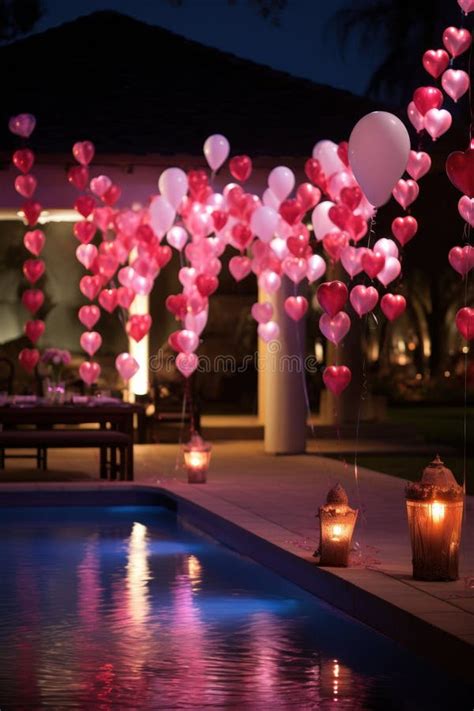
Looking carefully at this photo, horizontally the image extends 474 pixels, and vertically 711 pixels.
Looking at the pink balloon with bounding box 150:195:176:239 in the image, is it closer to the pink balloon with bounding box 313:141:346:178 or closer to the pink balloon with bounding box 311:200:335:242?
the pink balloon with bounding box 311:200:335:242

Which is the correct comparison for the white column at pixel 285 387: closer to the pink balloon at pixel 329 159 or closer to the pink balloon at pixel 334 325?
the pink balloon at pixel 329 159

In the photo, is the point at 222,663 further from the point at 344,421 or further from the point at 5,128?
the point at 344,421

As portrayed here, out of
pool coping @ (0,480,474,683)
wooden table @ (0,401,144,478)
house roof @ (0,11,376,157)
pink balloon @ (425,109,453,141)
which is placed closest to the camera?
pool coping @ (0,480,474,683)

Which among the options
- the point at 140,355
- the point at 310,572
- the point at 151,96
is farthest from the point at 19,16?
the point at 310,572

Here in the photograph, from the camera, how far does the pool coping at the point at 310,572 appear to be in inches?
278

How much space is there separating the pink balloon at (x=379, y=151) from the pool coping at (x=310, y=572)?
268cm

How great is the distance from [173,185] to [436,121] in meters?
4.03

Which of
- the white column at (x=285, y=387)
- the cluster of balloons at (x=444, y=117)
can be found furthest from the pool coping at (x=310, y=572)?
the white column at (x=285, y=387)

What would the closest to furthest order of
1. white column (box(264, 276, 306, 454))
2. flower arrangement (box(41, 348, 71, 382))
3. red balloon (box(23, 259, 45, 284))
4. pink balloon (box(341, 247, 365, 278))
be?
pink balloon (box(341, 247, 365, 278)) → flower arrangement (box(41, 348, 71, 382)) → red balloon (box(23, 259, 45, 284)) → white column (box(264, 276, 306, 454))

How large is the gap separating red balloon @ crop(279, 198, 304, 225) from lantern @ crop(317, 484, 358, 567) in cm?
754

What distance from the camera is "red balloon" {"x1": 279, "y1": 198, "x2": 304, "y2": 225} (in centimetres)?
1631

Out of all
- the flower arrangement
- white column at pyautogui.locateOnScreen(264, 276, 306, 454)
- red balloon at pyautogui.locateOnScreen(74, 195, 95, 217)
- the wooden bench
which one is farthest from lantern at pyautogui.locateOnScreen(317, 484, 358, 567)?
white column at pyautogui.locateOnScreen(264, 276, 306, 454)

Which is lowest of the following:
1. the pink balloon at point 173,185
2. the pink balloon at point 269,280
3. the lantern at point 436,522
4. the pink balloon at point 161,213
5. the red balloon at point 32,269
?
the lantern at point 436,522

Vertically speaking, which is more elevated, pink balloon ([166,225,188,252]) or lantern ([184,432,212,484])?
pink balloon ([166,225,188,252])
